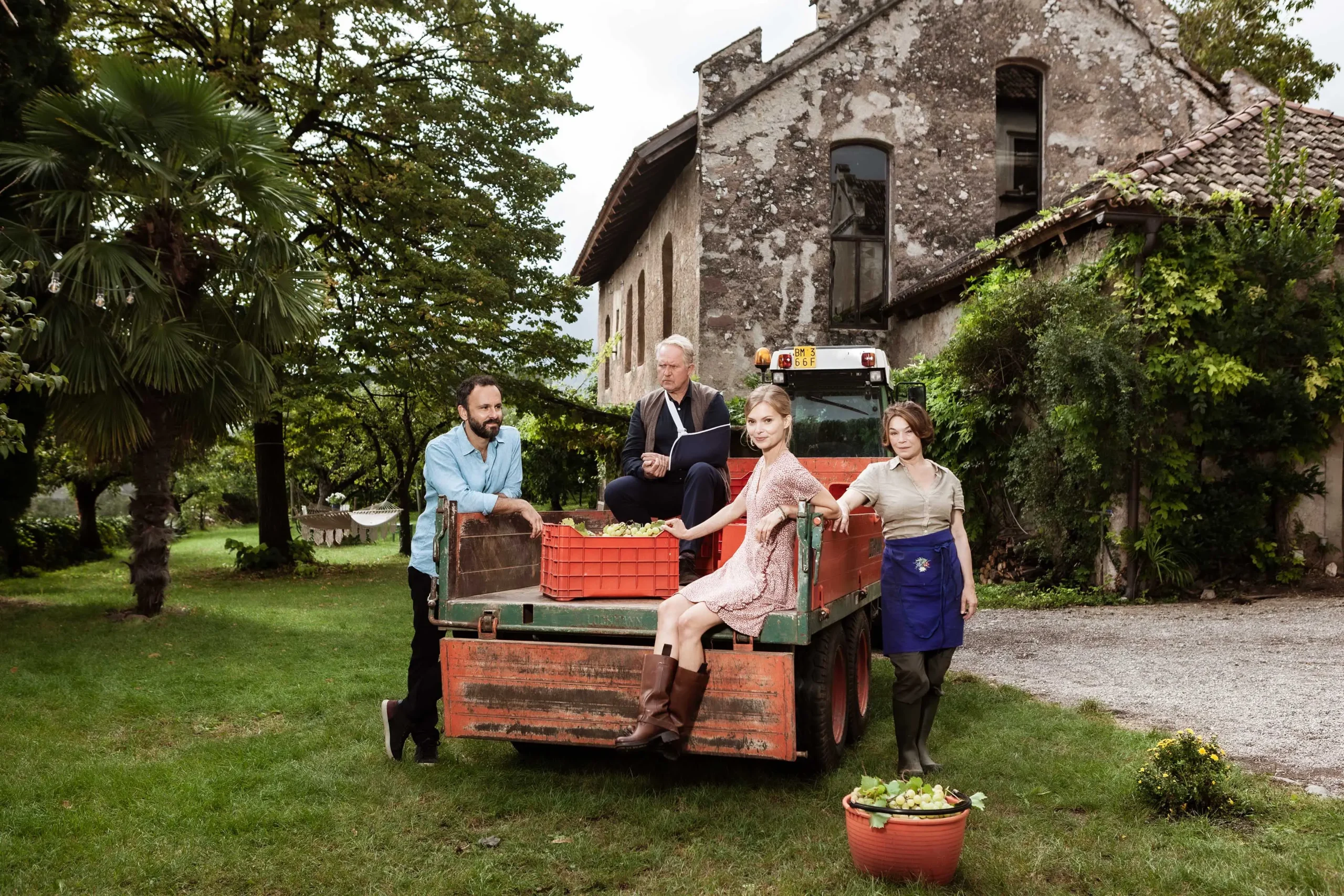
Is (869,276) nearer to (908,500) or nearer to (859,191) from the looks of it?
(859,191)

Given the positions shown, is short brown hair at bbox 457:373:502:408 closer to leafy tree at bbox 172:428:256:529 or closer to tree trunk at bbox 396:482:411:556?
tree trunk at bbox 396:482:411:556

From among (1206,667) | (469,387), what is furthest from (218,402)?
(1206,667)

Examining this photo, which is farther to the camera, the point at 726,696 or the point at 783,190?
the point at 783,190

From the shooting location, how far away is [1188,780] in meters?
4.79

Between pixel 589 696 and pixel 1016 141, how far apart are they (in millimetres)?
17244

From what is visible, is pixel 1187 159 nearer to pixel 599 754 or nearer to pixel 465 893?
pixel 599 754

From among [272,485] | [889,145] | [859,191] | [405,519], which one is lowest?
[405,519]

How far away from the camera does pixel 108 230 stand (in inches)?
436

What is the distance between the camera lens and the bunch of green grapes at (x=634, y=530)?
558 centimetres

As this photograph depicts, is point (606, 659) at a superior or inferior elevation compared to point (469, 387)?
inferior


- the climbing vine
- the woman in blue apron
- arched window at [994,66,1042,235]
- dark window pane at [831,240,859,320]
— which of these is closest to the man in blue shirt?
the woman in blue apron

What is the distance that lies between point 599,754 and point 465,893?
2.05 meters

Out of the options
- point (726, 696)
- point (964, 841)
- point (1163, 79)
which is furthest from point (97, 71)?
point (1163, 79)

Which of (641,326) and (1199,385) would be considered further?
(641,326)
